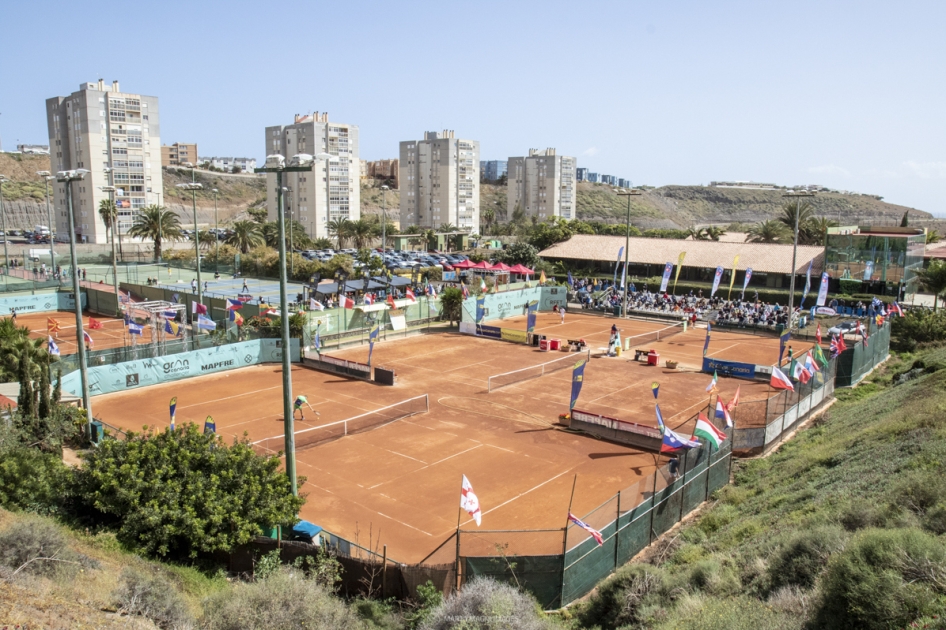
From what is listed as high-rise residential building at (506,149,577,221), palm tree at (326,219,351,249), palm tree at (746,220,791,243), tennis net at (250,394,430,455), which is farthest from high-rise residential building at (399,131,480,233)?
tennis net at (250,394,430,455)

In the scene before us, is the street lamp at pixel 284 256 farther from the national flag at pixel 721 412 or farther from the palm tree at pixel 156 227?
the palm tree at pixel 156 227

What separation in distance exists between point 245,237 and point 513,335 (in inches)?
1686

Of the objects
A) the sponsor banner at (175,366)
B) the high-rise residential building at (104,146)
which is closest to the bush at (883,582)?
the sponsor banner at (175,366)

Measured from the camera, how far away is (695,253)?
65938mm

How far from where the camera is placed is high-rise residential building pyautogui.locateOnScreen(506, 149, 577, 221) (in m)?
152

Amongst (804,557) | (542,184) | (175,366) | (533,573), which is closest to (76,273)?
(175,366)

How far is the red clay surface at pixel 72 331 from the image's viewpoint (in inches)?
1594

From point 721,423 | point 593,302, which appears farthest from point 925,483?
point 593,302

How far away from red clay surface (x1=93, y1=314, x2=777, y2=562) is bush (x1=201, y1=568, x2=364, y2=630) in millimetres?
5826

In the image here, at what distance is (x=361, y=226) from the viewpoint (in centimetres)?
9225

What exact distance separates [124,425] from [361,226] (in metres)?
67.6

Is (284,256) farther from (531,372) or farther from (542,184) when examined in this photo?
(542,184)

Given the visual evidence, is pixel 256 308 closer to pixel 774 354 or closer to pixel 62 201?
pixel 774 354

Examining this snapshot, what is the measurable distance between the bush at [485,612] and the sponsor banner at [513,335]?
32.5m
